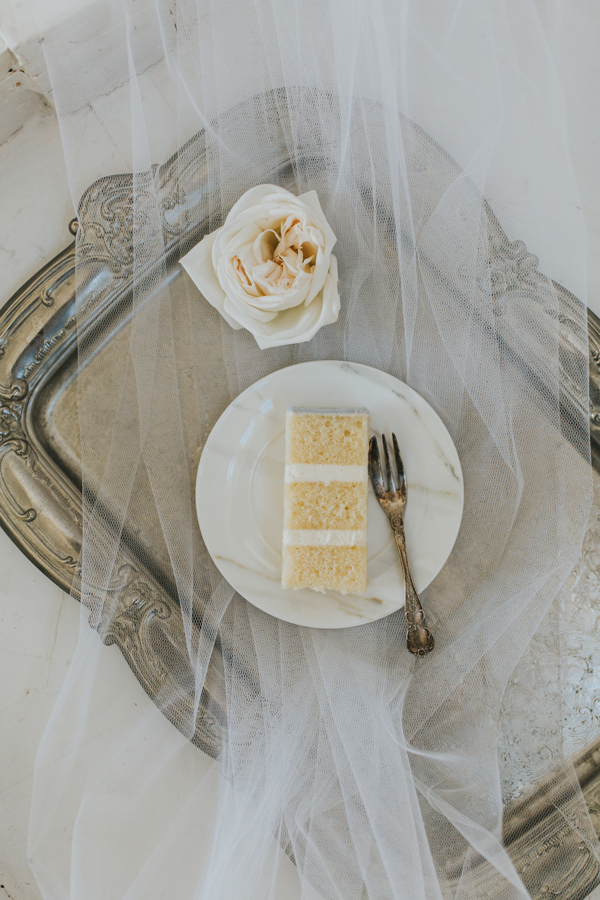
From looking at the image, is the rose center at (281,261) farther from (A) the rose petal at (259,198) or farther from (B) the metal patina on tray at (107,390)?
(B) the metal patina on tray at (107,390)

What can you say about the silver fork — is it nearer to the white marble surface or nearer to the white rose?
the white rose

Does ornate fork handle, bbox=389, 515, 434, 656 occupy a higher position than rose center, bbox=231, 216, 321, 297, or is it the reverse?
rose center, bbox=231, 216, 321, 297

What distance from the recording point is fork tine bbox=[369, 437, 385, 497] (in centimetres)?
95

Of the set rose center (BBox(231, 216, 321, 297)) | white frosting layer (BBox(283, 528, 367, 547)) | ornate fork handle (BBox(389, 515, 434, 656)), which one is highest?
rose center (BBox(231, 216, 321, 297))

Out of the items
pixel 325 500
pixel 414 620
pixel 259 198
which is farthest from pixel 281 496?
pixel 259 198

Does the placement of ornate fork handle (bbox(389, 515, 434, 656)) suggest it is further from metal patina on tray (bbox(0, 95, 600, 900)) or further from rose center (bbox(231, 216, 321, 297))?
rose center (bbox(231, 216, 321, 297))

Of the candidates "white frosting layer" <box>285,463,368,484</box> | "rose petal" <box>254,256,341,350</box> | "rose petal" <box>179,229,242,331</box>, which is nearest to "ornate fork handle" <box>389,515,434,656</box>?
"white frosting layer" <box>285,463,368,484</box>

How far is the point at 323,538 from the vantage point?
930mm

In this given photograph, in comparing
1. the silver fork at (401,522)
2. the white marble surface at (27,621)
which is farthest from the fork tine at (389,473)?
the white marble surface at (27,621)

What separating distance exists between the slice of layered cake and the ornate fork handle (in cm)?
7

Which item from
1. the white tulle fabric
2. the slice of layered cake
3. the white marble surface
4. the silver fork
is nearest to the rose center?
the white tulle fabric

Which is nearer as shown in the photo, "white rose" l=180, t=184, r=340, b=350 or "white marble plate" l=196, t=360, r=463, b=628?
"white rose" l=180, t=184, r=340, b=350

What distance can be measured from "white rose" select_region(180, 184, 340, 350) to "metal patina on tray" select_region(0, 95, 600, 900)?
0.10 metres

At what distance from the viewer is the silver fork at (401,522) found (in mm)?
933
